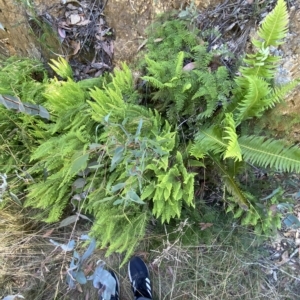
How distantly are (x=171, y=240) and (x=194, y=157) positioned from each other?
0.74 metres

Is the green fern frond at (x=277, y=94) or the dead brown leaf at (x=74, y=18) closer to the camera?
the green fern frond at (x=277, y=94)

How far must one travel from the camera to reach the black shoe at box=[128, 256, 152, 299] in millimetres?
2664

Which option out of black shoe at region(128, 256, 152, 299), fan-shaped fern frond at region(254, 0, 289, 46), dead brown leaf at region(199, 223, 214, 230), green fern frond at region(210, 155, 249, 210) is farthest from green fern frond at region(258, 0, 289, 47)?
black shoe at region(128, 256, 152, 299)

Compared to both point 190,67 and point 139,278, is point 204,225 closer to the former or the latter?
point 139,278

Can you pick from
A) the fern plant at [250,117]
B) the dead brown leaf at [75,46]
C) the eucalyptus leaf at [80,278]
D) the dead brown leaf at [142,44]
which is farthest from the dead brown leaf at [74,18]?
the eucalyptus leaf at [80,278]

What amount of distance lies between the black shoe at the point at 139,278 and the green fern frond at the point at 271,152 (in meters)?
1.30

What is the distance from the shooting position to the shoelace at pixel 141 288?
266 cm

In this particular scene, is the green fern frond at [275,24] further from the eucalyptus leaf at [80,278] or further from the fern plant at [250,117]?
the eucalyptus leaf at [80,278]

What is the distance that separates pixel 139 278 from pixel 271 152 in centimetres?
149

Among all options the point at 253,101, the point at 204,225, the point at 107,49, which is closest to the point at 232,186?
the point at 204,225

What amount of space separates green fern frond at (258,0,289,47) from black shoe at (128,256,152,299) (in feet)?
6.37

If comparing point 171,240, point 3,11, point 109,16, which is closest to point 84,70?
point 109,16

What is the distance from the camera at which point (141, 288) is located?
105 inches

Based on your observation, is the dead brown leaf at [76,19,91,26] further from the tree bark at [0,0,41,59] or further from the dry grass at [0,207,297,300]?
the dry grass at [0,207,297,300]
